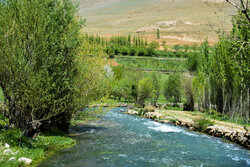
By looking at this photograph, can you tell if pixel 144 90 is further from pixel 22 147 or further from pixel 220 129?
pixel 22 147

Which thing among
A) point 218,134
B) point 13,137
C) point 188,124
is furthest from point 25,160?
point 188,124

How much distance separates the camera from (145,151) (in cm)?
1648

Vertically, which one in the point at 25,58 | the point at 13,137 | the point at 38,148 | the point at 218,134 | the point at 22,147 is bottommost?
the point at 218,134

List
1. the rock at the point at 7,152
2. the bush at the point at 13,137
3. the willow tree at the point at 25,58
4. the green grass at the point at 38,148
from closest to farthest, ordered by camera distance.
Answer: the green grass at the point at 38,148 → the rock at the point at 7,152 → the willow tree at the point at 25,58 → the bush at the point at 13,137

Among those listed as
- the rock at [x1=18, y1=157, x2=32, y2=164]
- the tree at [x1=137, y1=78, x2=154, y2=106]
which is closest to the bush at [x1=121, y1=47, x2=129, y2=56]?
the tree at [x1=137, y1=78, x2=154, y2=106]

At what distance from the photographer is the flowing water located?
1384cm

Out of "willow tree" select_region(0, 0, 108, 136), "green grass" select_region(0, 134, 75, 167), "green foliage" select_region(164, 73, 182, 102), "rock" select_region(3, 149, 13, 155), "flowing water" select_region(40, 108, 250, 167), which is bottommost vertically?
"green foliage" select_region(164, 73, 182, 102)

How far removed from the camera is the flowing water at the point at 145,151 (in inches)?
545

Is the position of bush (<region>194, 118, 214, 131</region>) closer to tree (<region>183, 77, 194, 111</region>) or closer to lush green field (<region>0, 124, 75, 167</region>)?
tree (<region>183, 77, 194, 111</region>)

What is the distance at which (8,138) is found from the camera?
13.2 m

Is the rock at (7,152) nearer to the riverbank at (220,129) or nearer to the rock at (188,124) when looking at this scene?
the riverbank at (220,129)

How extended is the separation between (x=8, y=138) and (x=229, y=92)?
2637cm

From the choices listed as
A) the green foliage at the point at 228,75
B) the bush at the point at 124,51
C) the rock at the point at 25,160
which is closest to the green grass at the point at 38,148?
the rock at the point at 25,160

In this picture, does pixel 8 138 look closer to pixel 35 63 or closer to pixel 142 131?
pixel 35 63
